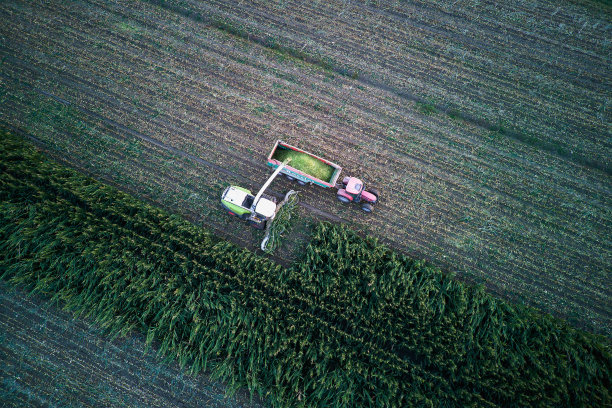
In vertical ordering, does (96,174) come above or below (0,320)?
above

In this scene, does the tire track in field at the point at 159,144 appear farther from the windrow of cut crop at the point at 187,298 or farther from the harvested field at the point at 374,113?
the windrow of cut crop at the point at 187,298

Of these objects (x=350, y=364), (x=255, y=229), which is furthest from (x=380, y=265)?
(x=255, y=229)

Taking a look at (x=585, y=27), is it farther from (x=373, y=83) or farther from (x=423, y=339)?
(x=423, y=339)

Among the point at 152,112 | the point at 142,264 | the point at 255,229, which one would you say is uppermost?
the point at 152,112

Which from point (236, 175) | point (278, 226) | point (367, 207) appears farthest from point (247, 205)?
point (367, 207)

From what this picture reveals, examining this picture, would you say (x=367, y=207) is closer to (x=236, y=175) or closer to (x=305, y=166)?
(x=305, y=166)

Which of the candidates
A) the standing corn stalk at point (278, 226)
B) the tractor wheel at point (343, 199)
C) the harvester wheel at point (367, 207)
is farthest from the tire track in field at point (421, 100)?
the standing corn stalk at point (278, 226)
